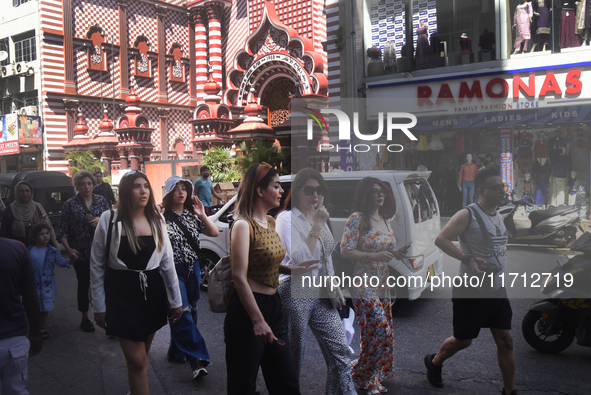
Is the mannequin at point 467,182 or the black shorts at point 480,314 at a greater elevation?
the mannequin at point 467,182

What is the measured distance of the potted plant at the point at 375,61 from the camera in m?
15.1

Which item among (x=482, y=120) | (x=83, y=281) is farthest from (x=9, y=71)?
(x=482, y=120)

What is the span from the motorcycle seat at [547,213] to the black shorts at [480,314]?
28.8 inches

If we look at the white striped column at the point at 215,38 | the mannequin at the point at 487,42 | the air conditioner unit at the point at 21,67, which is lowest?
the mannequin at the point at 487,42

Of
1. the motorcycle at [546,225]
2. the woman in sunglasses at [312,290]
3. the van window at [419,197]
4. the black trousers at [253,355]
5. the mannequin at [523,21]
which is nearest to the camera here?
the black trousers at [253,355]

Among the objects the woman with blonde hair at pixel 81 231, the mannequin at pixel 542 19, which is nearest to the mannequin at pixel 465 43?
the mannequin at pixel 542 19

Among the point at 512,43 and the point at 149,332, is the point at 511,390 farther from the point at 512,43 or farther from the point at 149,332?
the point at 512,43

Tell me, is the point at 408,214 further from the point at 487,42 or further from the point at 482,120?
the point at 487,42

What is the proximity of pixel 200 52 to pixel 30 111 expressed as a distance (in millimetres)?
8886

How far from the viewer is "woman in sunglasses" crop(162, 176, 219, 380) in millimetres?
4391

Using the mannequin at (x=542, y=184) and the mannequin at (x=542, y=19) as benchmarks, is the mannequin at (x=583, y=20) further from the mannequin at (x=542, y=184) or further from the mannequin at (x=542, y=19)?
the mannequin at (x=542, y=184)

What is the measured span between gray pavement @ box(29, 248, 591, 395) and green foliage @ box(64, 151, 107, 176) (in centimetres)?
1848

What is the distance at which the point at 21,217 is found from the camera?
6.30m

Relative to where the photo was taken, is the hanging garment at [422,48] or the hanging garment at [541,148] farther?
the hanging garment at [422,48]
